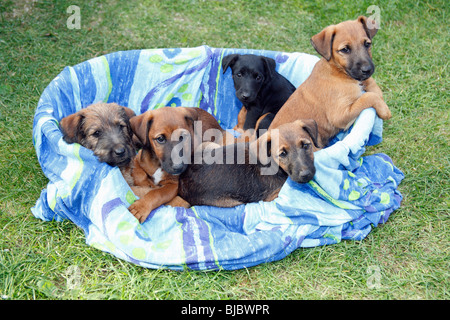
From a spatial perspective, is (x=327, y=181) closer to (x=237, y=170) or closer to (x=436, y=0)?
(x=237, y=170)

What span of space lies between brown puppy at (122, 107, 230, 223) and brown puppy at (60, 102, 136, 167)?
0.65ft

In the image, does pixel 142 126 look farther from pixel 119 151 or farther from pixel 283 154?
pixel 283 154

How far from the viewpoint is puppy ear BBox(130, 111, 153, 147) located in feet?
15.7

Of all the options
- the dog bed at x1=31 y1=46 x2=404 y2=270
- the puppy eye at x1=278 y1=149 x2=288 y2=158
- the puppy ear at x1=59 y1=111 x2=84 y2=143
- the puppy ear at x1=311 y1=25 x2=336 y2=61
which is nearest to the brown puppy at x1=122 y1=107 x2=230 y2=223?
the dog bed at x1=31 y1=46 x2=404 y2=270

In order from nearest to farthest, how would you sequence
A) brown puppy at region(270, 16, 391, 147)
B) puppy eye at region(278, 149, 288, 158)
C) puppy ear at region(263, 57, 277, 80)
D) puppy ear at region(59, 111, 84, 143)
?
1. puppy eye at region(278, 149, 288, 158)
2. puppy ear at region(59, 111, 84, 143)
3. brown puppy at region(270, 16, 391, 147)
4. puppy ear at region(263, 57, 277, 80)

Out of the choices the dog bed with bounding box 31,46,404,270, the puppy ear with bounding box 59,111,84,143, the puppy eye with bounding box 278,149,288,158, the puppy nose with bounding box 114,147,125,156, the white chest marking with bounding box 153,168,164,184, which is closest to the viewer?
the dog bed with bounding box 31,46,404,270

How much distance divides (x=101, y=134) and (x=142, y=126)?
0.46 metres

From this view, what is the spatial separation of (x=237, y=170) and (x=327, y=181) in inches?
38.8

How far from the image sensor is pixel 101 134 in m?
4.79

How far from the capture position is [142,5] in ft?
Result: 29.9

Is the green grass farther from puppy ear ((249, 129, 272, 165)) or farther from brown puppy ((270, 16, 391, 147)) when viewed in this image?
brown puppy ((270, 16, 391, 147))

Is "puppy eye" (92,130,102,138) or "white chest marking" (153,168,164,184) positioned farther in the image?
"white chest marking" (153,168,164,184)

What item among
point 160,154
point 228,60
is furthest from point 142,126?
point 228,60
